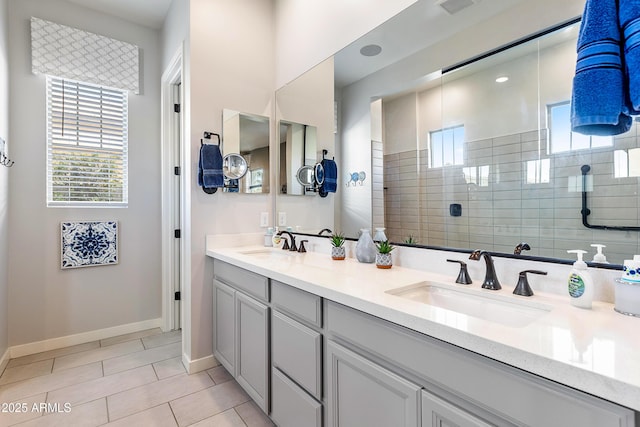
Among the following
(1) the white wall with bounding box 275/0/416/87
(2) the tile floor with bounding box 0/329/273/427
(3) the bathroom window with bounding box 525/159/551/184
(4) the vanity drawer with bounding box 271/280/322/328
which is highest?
(1) the white wall with bounding box 275/0/416/87

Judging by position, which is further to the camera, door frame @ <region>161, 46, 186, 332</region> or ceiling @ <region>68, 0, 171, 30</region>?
door frame @ <region>161, 46, 186, 332</region>

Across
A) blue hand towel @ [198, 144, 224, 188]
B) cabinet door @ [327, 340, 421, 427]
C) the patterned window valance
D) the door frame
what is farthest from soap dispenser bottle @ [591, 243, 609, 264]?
the patterned window valance

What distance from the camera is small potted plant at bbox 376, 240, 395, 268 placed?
158cm

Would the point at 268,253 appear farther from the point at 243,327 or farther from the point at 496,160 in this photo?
the point at 496,160

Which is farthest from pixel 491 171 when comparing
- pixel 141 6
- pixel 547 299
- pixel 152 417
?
pixel 141 6

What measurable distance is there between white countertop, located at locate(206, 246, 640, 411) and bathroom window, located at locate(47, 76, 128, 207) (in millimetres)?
2458

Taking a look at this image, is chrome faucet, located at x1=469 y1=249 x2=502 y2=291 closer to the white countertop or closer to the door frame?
the white countertop

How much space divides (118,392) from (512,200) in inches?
98.9

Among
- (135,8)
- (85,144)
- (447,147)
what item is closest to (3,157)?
(85,144)

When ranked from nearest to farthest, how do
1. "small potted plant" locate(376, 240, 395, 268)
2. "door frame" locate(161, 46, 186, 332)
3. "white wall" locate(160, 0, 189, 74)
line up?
"small potted plant" locate(376, 240, 395, 268)
"white wall" locate(160, 0, 189, 74)
"door frame" locate(161, 46, 186, 332)

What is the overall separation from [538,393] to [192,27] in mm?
2711

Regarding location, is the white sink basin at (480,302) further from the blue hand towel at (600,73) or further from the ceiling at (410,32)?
the ceiling at (410,32)

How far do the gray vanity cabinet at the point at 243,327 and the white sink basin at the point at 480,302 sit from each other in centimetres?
79

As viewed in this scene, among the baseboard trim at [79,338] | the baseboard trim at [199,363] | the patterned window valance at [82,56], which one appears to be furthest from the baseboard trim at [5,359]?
the patterned window valance at [82,56]
